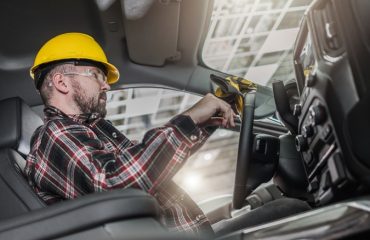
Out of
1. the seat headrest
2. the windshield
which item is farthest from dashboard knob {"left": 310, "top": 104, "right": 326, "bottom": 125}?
the windshield

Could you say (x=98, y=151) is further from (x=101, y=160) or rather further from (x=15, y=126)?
(x=15, y=126)

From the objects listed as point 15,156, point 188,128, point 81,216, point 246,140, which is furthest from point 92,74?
point 81,216

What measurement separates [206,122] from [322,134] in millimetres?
488

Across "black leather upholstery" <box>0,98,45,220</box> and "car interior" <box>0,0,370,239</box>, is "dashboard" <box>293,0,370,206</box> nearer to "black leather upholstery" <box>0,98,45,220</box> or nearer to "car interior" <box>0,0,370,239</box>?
"car interior" <box>0,0,370,239</box>

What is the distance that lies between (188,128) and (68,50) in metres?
0.69

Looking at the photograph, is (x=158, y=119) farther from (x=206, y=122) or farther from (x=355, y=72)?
(x=355, y=72)

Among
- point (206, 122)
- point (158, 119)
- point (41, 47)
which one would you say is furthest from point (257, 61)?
point (206, 122)

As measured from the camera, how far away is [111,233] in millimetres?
1014

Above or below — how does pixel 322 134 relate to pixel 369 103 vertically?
below

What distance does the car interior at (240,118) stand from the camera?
1010 millimetres

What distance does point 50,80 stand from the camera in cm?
188

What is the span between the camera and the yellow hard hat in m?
1.88

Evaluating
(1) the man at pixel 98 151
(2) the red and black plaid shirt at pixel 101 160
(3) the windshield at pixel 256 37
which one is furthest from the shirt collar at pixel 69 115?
(3) the windshield at pixel 256 37

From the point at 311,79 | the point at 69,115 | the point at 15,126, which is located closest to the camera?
the point at 311,79
